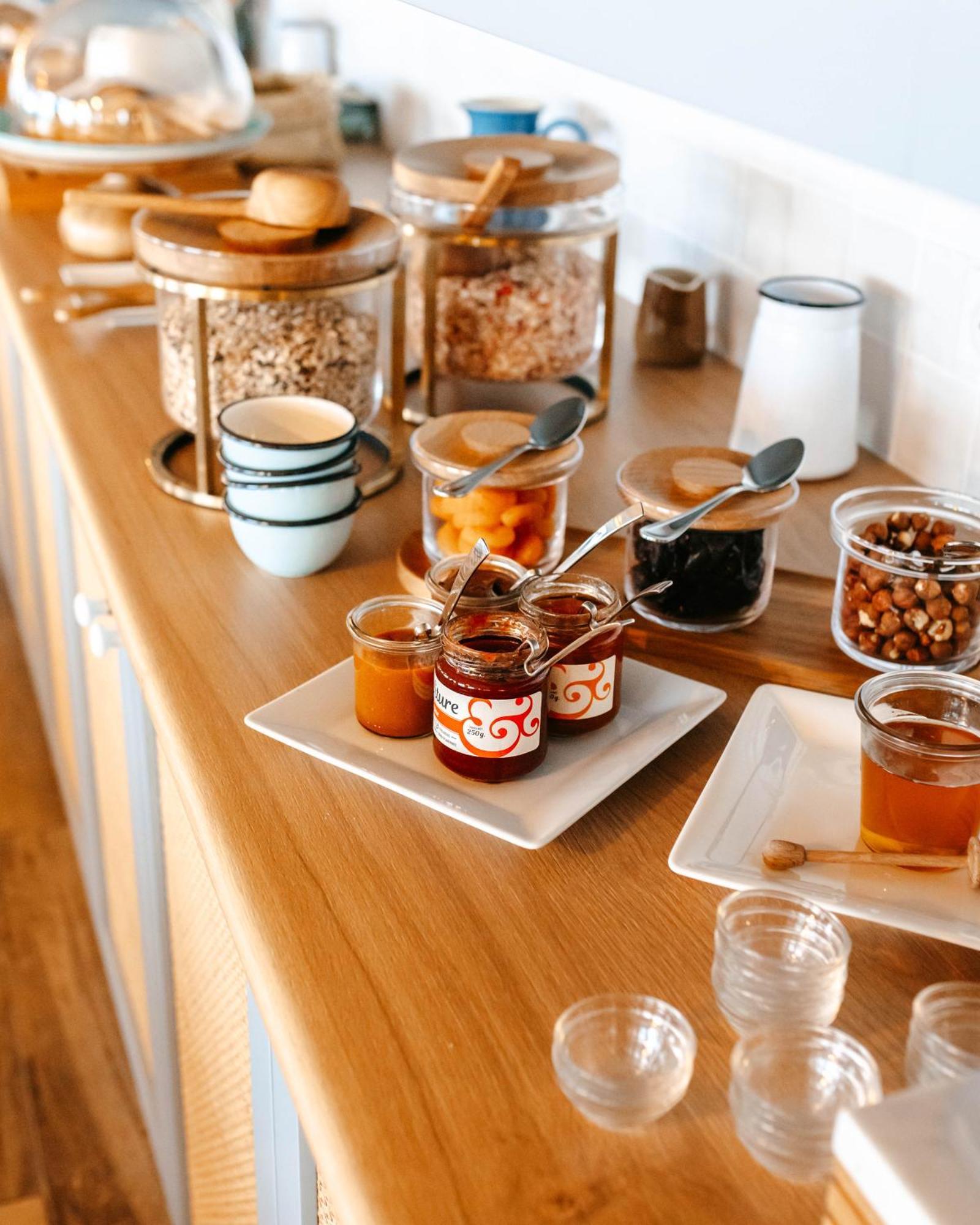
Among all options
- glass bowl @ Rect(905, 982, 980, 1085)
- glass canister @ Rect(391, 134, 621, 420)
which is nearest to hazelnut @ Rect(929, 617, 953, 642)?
glass bowl @ Rect(905, 982, 980, 1085)

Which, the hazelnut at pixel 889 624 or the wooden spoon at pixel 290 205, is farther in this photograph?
the wooden spoon at pixel 290 205

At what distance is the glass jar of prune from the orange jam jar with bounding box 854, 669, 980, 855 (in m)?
0.21

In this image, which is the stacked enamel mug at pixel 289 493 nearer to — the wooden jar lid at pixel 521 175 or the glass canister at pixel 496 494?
the glass canister at pixel 496 494

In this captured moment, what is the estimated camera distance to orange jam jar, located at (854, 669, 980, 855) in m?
0.74

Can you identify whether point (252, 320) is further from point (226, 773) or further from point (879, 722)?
point (879, 722)

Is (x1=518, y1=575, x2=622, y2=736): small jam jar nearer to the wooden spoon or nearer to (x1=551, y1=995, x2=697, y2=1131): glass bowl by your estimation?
(x1=551, y1=995, x2=697, y2=1131): glass bowl

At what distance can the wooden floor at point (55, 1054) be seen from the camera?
1589mm

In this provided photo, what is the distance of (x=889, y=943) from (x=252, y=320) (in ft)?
2.58

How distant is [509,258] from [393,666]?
64cm

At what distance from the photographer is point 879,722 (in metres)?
0.77

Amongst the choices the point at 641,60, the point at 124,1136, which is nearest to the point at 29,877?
the point at 124,1136

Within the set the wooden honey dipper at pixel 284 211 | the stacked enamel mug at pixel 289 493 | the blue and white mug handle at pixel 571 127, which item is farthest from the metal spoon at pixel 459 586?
the blue and white mug handle at pixel 571 127

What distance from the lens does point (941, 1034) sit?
0.62 metres

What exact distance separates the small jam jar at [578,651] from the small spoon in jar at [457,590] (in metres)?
0.04
